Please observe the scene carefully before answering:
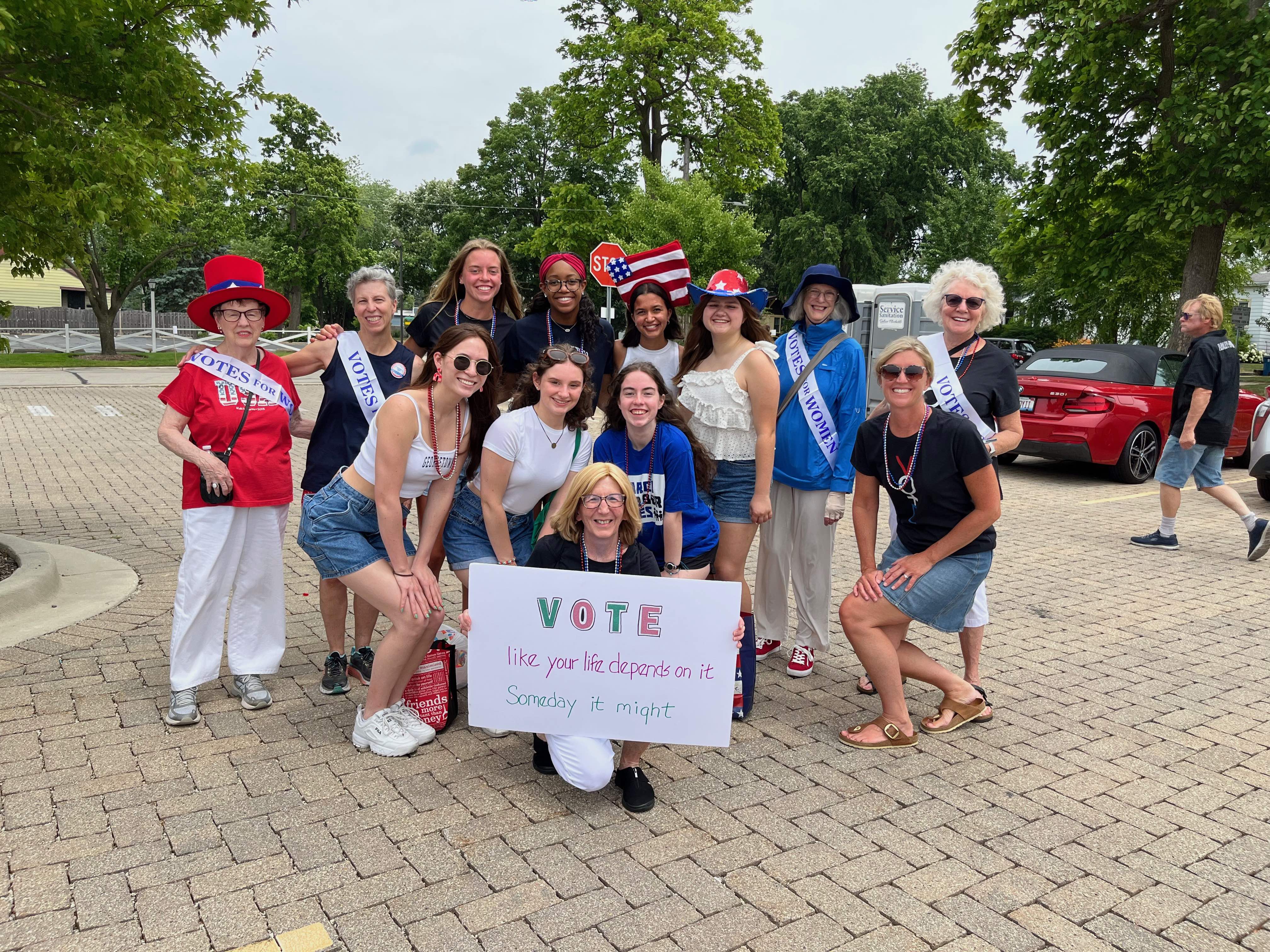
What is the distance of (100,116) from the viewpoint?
5758mm

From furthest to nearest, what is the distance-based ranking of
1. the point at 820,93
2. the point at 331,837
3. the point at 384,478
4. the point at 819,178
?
the point at 820,93, the point at 819,178, the point at 384,478, the point at 331,837

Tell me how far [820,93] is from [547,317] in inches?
1903

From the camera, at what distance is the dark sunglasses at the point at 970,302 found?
4.49 metres

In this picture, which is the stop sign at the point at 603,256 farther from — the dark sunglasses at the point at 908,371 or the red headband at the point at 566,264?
the dark sunglasses at the point at 908,371

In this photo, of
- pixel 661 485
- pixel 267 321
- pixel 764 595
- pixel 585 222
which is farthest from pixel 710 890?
pixel 585 222

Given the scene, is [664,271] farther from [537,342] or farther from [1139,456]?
[1139,456]

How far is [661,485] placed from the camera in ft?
13.3

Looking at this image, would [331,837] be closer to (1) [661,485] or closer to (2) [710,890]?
(2) [710,890]

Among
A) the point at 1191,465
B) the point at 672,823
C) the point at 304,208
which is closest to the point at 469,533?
the point at 672,823

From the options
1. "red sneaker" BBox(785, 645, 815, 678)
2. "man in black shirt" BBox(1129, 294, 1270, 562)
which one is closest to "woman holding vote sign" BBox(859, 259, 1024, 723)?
"red sneaker" BBox(785, 645, 815, 678)

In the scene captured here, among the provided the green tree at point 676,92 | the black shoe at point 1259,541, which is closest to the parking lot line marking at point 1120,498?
the black shoe at point 1259,541

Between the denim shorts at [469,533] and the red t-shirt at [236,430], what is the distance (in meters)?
0.76

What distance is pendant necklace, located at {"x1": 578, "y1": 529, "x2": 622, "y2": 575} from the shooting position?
3.68m

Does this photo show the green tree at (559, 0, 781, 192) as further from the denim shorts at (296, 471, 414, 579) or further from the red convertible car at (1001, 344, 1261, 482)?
the denim shorts at (296, 471, 414, 579)
